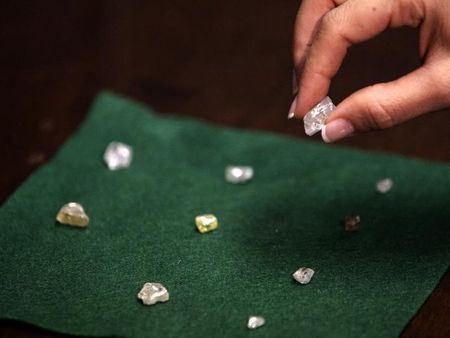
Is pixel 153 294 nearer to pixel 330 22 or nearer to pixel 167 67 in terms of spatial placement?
pixel 330 22

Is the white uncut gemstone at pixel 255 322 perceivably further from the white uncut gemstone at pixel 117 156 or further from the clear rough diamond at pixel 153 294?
the white uncut gemstone at pixel 117 156

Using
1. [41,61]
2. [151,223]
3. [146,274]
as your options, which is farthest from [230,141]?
[41,61]

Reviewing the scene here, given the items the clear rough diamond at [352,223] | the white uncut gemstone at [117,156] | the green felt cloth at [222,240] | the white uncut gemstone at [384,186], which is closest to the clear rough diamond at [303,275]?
the green felt cloth at [222,240]

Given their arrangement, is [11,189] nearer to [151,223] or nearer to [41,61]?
[151,223]

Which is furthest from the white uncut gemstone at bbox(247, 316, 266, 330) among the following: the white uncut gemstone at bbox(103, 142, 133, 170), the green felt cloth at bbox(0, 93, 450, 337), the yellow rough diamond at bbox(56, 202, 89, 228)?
the white uncut gemstone at bbox(103, 142, 133, 170)

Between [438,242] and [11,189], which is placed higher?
[11,189]

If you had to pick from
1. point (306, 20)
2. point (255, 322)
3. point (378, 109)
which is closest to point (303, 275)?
point (255, 322)
